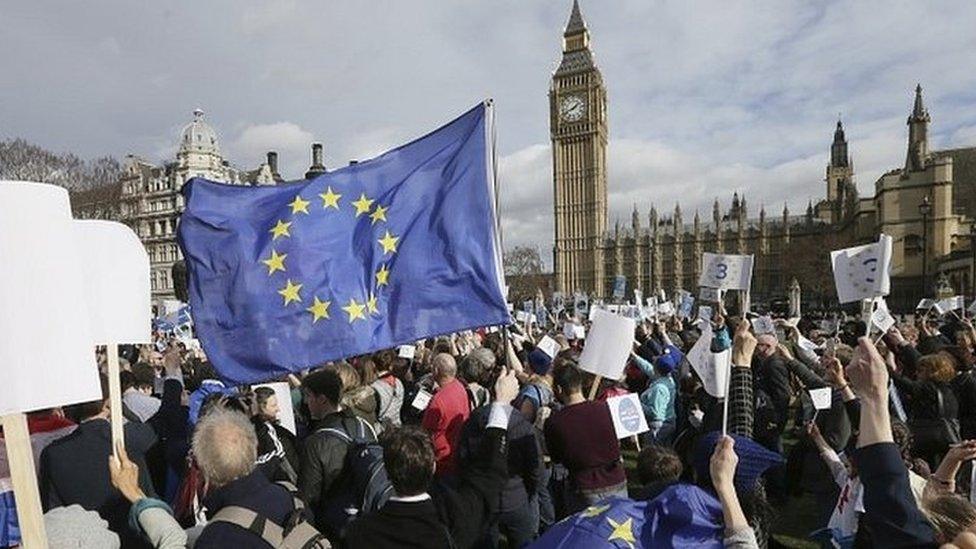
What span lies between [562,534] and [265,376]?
9.54 ft

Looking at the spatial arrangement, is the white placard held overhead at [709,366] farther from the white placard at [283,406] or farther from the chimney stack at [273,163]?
the chimney stack at [273,163]

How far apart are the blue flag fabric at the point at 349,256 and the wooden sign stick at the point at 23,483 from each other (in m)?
2.66

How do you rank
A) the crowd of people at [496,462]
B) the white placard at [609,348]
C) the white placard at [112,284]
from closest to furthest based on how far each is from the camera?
the crowd of people at [496,462], the white placard at [112,284], the white placard at [609,348]

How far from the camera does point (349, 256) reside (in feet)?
16.4

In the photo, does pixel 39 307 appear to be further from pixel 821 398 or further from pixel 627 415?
pixel 821 398

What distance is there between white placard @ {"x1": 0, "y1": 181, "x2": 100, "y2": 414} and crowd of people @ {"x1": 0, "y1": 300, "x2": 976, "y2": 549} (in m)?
0.87

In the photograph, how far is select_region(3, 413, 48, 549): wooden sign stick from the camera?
1.82 metres

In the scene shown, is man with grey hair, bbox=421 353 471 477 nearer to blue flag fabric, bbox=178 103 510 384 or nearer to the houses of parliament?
blue flag fabric, bbox=178 103 510 384

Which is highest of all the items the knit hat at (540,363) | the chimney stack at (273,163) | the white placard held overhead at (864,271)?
the chimney stack at (273,163)

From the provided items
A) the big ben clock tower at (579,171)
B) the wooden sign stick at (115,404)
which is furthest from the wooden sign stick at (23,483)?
the big ben clock tower at (579,171)

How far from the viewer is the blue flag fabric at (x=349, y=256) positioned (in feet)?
15.3

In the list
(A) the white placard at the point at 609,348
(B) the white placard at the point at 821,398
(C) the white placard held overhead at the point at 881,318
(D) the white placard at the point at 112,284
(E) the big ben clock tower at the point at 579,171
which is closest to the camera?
(D) the white placard at the point at 112,284

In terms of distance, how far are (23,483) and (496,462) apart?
7.38ft

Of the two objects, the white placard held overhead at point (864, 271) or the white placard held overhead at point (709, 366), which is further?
the white placard held overhead at point (709, 366)
